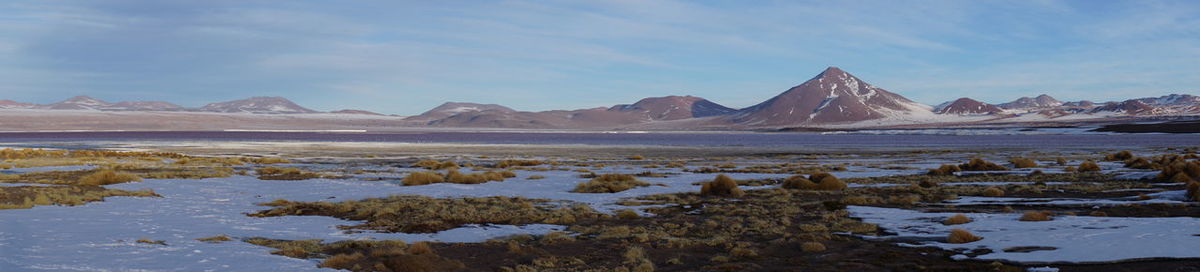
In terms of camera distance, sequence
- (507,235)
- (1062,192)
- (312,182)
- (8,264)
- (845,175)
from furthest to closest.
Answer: (845,175), (312,182), (1062,192), (507,235), (8,264)

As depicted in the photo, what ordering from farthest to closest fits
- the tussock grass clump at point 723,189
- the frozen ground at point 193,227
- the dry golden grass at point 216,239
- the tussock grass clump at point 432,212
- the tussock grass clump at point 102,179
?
the tussock grass clump at point 102,179, the tussock grass clump at point 723,189, the tussock grass clump at point 432,212, the dry golden grass at point 216,239, the frozen ground at point 193,227

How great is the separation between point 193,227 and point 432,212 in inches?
191

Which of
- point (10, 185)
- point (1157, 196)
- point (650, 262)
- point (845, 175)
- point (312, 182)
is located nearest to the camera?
point (650, 262)

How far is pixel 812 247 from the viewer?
45.2 feet

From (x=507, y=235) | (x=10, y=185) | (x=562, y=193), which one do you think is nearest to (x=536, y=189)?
(x=562, y=193)

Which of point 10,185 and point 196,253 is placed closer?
point 196,253

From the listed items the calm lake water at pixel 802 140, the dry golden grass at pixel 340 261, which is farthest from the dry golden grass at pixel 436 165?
the calm lake water at pixel 802 140

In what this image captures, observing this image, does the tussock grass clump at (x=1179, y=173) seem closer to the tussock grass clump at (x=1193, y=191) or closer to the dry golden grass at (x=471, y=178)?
the tussock grass clump at (x=1193, y=191)

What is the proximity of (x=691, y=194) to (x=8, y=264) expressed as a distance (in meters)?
16.5

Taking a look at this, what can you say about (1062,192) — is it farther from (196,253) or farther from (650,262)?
(196,253)

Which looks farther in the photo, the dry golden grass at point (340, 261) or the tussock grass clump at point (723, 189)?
the tussock grass clump at point (723, 189)

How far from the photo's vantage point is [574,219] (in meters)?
Answer: 18.2

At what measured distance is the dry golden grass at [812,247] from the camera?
13734mm

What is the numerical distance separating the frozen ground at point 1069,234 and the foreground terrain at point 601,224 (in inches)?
1.9
